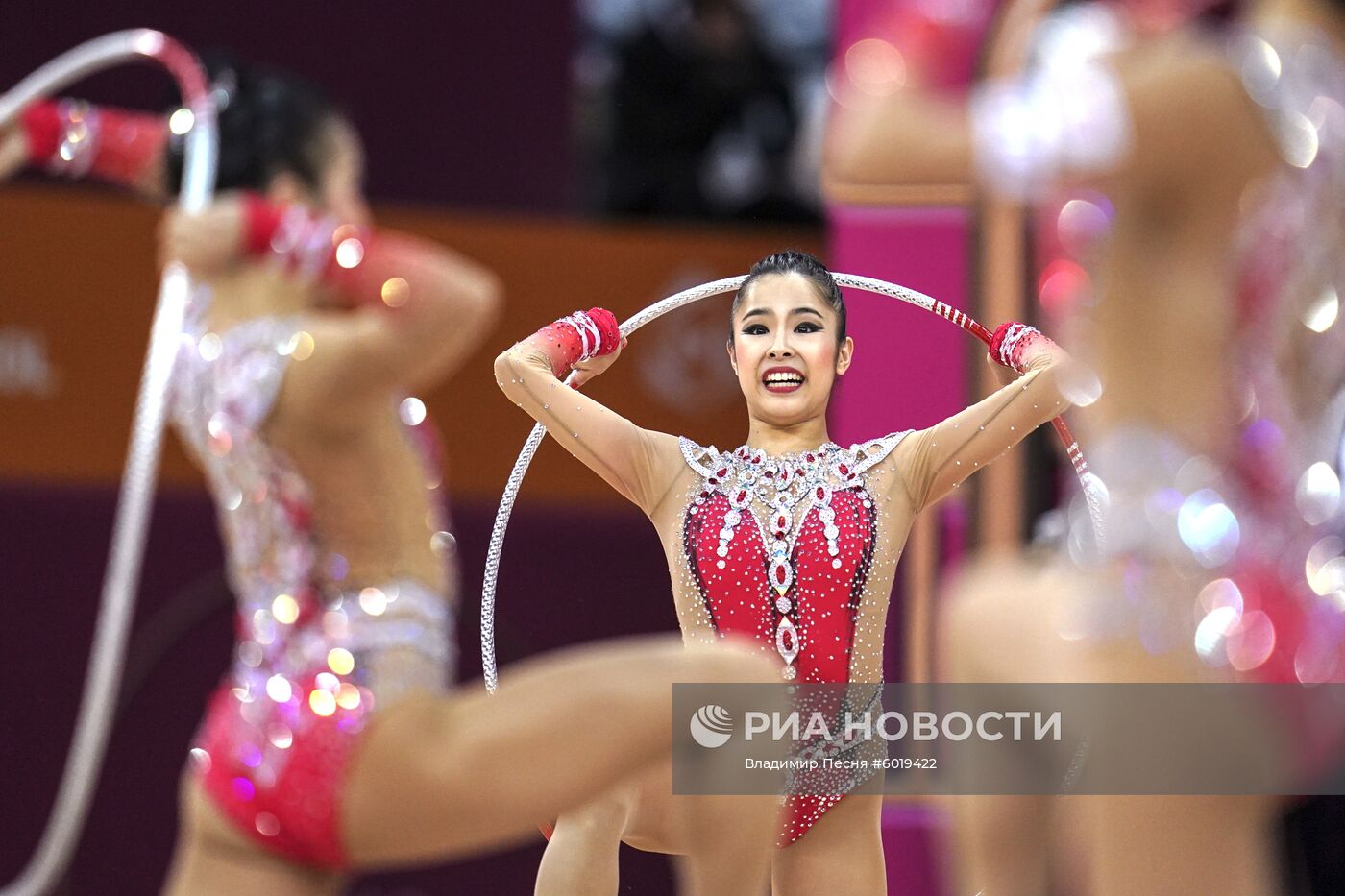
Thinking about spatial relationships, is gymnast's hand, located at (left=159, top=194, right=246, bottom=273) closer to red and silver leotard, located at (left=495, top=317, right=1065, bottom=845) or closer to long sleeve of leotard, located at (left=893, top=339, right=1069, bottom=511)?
red and silver leotard, located at (left=495, top=317, right=1065, bottom=845)

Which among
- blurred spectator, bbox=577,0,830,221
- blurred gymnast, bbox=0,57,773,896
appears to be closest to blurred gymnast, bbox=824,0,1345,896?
blurred gymnast, bbox=0,57,773,896

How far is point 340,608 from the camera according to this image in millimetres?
2473

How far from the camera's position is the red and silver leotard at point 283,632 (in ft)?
7.70

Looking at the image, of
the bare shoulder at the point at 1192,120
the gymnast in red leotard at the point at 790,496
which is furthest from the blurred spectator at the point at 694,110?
the bare shoulder at the point at 1192,120

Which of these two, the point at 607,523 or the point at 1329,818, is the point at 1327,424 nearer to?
the point at 1329,818

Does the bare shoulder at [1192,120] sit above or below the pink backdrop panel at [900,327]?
below

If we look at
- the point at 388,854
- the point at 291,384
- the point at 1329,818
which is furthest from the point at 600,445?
the point at 1329,818

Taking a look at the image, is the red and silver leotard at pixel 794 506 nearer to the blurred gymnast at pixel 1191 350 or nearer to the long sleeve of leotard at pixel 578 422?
Result: the long sleeve of leotard at pixel 578 422

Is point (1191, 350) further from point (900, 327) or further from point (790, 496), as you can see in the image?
Result: point (900, 327)

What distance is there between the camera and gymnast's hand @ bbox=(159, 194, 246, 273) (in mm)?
2568

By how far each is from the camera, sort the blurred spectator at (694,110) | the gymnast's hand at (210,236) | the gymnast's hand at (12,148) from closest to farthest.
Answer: the gymnast's hand at (210,236) → the gymnast's hand at (12,148) → the blurred spectator at (694,110)

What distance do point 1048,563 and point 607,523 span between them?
3.60 meters

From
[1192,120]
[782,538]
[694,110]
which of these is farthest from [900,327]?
[694,110]

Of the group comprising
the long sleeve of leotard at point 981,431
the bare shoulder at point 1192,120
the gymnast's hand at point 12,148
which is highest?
the gymnast's hand at point 12,148
